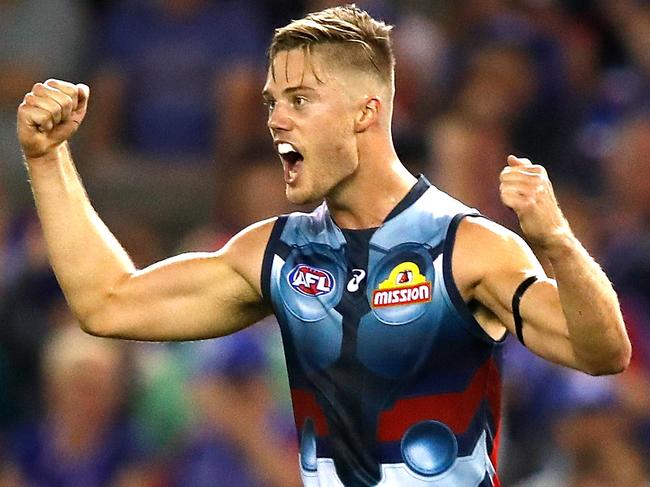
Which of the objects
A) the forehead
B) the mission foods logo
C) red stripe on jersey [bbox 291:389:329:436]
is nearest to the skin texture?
the forehead

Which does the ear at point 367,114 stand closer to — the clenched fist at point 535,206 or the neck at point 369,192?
the neck at point 369,192

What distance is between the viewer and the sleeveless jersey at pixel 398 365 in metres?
4.73

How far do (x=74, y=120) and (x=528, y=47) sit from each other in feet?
15.4

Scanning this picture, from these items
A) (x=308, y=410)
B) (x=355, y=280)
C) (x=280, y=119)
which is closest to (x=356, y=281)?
(x=355, y=280)

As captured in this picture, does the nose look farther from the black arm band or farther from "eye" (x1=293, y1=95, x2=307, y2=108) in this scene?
the black arm band

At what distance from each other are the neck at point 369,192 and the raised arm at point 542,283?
269mm

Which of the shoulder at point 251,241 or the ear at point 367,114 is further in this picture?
the shoulder at point 251,241

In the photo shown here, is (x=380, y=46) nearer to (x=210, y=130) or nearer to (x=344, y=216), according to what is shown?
(x=344, y=216)

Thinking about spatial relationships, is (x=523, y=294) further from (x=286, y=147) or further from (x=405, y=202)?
(x=286, y=147)

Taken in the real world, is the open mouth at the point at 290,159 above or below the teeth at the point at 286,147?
below

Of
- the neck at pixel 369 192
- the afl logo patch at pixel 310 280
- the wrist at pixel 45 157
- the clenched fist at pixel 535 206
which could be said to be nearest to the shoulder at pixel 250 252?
the afl logo patch at pixel 310 280

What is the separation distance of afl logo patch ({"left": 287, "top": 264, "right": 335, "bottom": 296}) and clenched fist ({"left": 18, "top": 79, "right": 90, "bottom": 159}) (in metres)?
0.77

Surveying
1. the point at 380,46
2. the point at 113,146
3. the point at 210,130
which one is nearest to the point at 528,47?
the point at 210,130

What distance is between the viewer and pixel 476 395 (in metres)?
4.78
